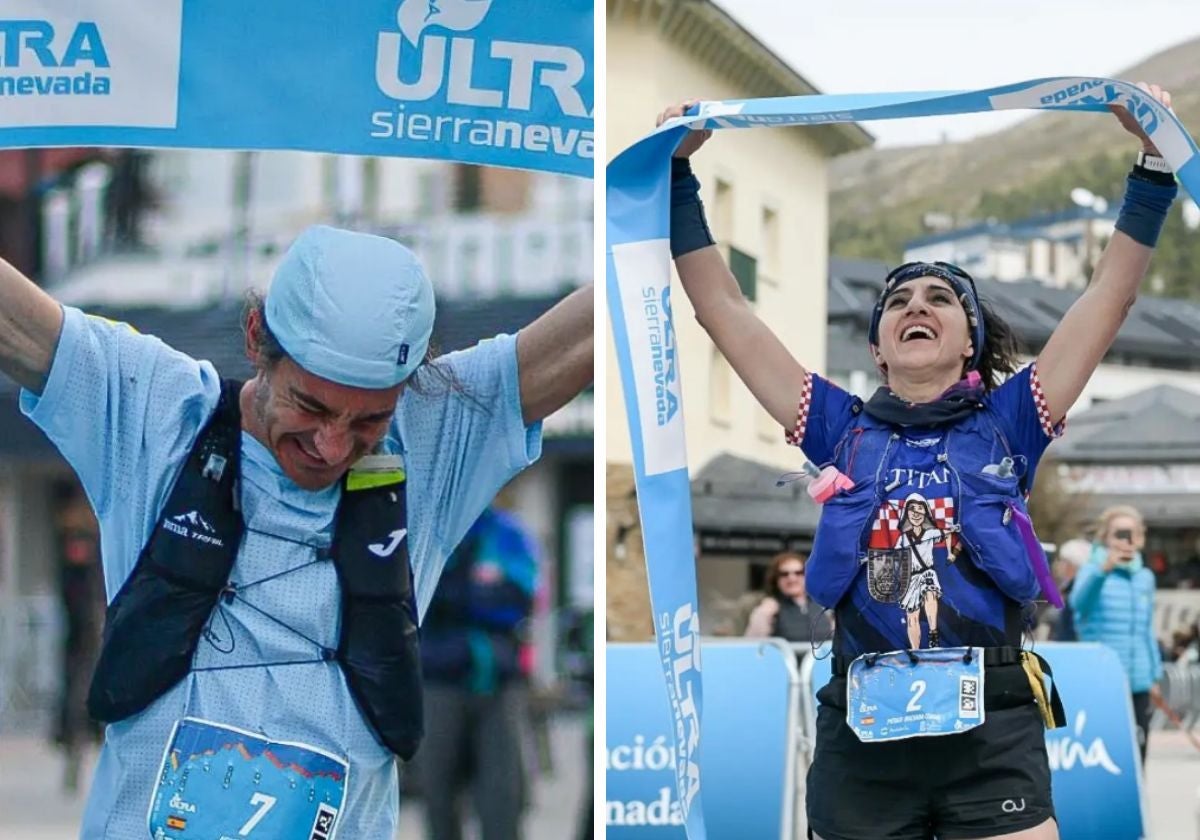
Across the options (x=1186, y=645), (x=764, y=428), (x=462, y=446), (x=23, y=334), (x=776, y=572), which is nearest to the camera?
(x=23, y=334)

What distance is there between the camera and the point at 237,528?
457 centimetres

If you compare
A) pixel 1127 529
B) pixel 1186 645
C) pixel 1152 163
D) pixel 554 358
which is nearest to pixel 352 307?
pixel 554 358

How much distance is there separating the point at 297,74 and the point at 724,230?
67.1 ft

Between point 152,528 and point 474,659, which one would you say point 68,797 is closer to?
point 152,528

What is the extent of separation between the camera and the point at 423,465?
4711mm

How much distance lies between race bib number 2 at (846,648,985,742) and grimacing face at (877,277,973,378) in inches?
24.4

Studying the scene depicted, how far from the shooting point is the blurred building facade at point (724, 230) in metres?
20.6

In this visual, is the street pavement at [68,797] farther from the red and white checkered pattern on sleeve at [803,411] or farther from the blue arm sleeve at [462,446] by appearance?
the red and white checkered pattern on sleeve at [803,411]

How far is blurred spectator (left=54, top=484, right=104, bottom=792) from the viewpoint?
15.0ft

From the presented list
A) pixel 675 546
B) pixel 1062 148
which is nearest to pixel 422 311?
pixel 675 546

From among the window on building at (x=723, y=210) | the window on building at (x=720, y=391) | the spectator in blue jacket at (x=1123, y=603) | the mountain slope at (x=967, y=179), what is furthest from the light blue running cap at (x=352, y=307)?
the mountain slope at (x=967, y=179)

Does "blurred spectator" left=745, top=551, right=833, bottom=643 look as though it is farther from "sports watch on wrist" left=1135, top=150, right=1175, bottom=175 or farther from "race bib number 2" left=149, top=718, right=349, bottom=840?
"sports watch on wrist" left=1135, top=150, right=1175, bottom=175

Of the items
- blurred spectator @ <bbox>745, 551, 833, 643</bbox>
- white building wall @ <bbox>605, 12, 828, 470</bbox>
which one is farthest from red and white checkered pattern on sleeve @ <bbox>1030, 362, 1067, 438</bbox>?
white building wall @ <bbox>605, 12, 828, 470</bbox>

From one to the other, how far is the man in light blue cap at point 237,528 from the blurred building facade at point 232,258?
0.09m
